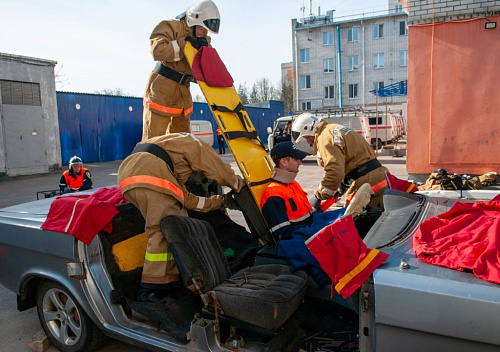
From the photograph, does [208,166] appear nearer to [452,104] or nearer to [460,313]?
[460,313]

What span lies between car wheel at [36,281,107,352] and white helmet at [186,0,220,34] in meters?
2.88

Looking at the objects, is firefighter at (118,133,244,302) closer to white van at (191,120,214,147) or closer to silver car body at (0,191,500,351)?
silver car body at (0,191,500,351)

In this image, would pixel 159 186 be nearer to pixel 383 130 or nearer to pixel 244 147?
pixel 244 147

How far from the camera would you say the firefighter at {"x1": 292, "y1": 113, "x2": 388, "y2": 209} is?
444 cm

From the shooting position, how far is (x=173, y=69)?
4582mm

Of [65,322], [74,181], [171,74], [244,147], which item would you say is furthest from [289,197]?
[74,181]

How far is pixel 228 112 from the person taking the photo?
3.85m

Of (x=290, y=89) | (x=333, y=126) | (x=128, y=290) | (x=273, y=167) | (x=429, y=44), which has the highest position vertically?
(x=290, y=89)

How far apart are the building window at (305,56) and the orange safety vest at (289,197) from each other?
39181 mm

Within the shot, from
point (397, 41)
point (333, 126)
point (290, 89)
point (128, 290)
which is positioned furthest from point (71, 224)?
point (290, 89)

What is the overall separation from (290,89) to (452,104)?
51.5m

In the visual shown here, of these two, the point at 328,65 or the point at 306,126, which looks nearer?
the point at 306,126

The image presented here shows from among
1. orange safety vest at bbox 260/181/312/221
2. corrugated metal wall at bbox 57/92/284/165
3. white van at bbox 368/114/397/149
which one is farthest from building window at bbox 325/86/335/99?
orange safety vest at bbox 260/181/312/221

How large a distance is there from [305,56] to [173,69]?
125 ft
